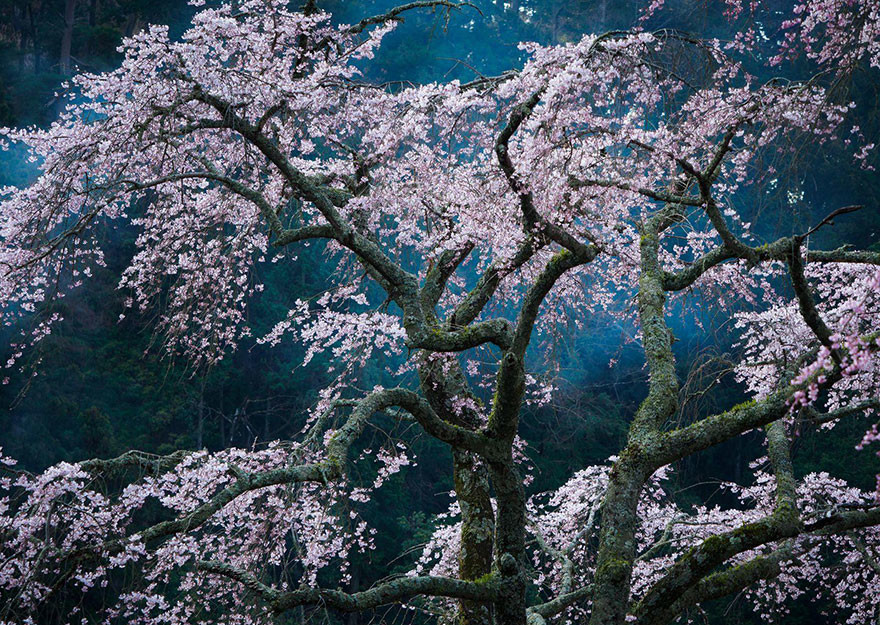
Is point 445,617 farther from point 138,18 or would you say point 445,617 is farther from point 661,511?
point 138,18

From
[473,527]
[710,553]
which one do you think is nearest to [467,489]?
[473,527]

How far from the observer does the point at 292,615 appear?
9570 mm

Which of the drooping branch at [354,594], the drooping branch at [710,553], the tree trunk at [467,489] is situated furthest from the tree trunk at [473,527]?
the drooping branch at [710,553]

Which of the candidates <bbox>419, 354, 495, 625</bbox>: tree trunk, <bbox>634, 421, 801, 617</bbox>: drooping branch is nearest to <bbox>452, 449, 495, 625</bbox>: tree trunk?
<bbox>419, 354, 495, 625</bbox>: tree trunk

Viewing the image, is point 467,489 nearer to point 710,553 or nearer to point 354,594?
point 354,594

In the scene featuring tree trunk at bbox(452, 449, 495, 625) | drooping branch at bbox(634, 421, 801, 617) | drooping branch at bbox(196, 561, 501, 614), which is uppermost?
tree trunk at bbox(452, 449, 495, 625)

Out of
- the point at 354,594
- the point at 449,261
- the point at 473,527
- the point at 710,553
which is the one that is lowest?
the point at 354,594

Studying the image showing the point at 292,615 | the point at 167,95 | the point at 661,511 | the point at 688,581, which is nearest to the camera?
the point at 688,581

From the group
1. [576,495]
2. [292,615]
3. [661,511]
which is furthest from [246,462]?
[292,615]

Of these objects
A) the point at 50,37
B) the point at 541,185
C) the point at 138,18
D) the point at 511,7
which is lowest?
the point at 541,185

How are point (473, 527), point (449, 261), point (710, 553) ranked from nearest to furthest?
point (710, 553), point (473, 527), point (449, 261)

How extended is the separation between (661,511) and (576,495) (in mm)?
684

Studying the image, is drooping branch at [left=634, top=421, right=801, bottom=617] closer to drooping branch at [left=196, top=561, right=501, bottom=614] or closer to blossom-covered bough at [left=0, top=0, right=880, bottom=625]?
blossom-covered bough at [left=0, top=0, right=880, bottom=625]

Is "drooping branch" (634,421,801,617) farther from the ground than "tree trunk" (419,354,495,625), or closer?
closer
